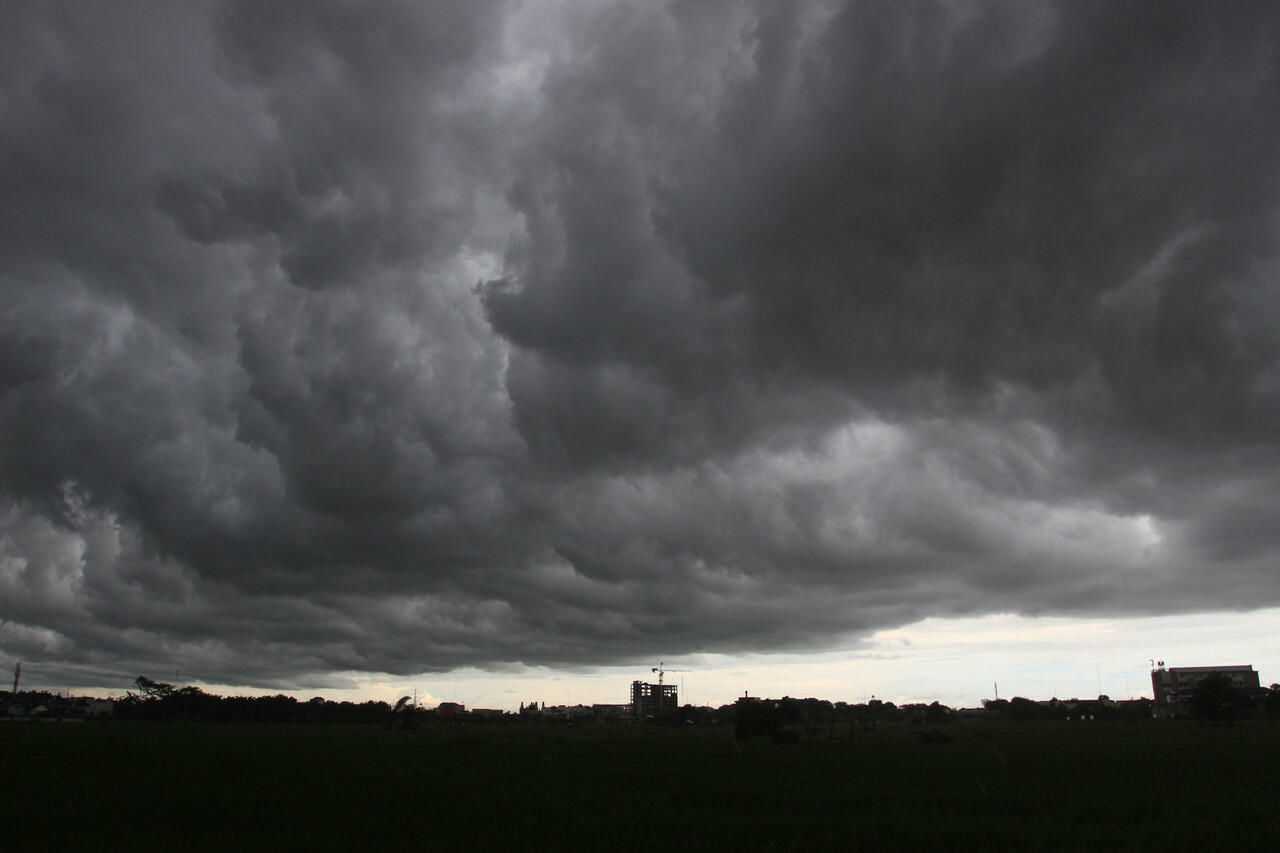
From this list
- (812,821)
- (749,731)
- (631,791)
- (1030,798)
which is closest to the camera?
A: (812,821)

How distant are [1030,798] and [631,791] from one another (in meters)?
14.4

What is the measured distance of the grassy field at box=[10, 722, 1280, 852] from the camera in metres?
20.8

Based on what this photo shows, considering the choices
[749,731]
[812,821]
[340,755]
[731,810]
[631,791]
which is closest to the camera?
[812,821]

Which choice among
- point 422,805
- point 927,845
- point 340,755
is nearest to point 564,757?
point 340,755

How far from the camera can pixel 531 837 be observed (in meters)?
21.1

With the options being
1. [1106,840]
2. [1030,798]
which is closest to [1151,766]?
[1030,798]

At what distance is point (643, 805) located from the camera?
28000 millimetres

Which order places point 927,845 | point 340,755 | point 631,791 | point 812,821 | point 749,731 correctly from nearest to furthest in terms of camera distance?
point 927,845, point 812,821, point 631,791, point 340,755, point 749,731

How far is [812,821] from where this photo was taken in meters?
24.1

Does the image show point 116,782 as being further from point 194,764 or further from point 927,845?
point 927,845

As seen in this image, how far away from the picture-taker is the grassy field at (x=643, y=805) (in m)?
20.8

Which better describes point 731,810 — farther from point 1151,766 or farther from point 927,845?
point 1151,766

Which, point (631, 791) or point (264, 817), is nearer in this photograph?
point (264, 817)

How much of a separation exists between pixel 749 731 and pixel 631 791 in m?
60.4
